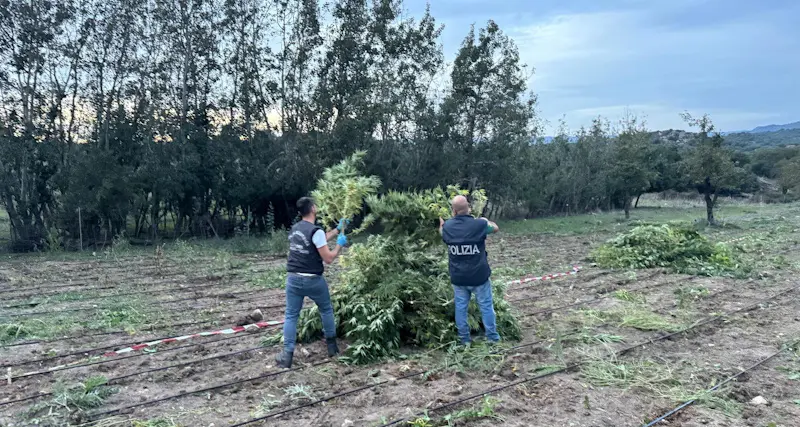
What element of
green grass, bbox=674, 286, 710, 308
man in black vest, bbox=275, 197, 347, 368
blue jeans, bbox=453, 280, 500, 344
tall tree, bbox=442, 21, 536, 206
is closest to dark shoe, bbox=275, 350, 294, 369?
man in black vest, bbox=275, 197, 347, 368

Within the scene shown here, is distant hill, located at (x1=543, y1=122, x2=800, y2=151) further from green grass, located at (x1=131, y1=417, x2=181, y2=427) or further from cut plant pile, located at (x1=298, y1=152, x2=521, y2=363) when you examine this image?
green grass, located at (x1=131, y1=417, x2=181, y2=427)

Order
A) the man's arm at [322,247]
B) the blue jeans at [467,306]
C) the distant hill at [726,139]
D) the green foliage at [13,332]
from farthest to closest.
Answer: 1. the distant hill at [726,139]
2. the green foliage at [13,332]
3. the blue jeans at [467,306]
4. the man's arm at [322,247]

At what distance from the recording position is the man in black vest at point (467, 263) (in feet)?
20.0

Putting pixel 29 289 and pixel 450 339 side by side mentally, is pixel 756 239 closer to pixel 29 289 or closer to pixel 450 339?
pixel 450 339

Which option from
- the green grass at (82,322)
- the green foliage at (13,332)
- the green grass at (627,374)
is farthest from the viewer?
the green grass at (82,322)

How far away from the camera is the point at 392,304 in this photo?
6391mm

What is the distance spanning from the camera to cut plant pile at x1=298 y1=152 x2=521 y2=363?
6.31m

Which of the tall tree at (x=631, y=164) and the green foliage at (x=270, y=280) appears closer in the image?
the green foliage at (x=270, y=280)

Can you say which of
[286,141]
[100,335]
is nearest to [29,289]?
[100,335]

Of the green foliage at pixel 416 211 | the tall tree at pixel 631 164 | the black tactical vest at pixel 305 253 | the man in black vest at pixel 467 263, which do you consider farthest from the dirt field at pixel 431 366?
the tall tree at pixel 631 164

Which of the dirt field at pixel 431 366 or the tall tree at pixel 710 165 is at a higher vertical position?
the tall tree at pixel 710 165

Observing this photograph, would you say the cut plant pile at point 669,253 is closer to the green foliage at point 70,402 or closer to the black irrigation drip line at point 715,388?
the black irrigation drip line at point 715,388

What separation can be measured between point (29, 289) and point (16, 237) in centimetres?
872

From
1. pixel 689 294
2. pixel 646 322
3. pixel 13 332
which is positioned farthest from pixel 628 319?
pixel 13 332
